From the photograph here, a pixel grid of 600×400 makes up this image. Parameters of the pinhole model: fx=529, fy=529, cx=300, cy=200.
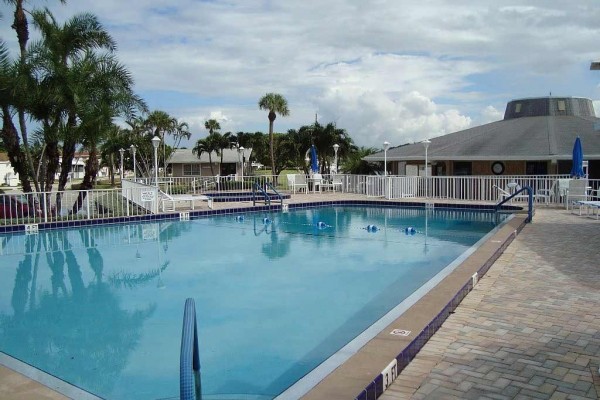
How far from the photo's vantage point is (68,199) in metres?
17.0

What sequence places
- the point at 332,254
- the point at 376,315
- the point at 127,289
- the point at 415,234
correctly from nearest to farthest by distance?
the point at 376,315
the point at 127,289
the point at 332,254
the point at 415,234

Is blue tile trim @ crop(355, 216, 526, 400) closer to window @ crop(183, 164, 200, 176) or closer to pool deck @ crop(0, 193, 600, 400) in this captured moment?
pool deck @ crop(0, 193, 600, 400)

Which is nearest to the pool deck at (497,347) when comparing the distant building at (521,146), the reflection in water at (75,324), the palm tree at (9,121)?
the reflection in water at (75,324)

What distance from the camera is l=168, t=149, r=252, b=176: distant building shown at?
4875 centimetres

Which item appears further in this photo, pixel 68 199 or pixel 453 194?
pixel 453 194

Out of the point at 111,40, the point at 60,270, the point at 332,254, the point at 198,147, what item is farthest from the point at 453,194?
the point at 198,147

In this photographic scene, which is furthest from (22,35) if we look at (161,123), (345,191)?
(161,123)

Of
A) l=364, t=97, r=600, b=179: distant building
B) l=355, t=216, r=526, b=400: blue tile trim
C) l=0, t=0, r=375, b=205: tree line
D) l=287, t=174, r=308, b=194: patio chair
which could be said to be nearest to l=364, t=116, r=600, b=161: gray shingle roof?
l=364, t=97, r=600, b=179: distant building

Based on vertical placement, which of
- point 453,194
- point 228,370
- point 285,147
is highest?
point 285,147

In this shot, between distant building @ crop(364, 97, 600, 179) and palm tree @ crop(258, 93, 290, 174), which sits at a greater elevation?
palm tree @ crop(258, 93, 290, 174)

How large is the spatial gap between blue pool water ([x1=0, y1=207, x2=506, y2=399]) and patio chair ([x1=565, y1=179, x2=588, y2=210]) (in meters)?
3.64

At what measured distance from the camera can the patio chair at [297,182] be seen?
24.7 metres

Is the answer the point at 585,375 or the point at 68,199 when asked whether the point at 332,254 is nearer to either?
the point at 585,375

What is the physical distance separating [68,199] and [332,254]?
33.4 ft
